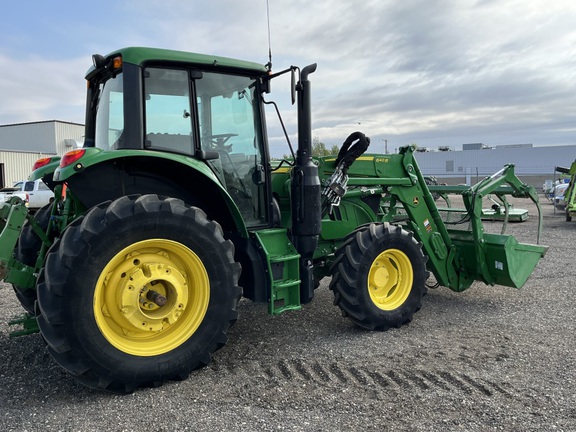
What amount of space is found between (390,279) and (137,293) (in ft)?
9.09

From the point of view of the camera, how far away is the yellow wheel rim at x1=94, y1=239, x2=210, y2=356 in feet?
11.7

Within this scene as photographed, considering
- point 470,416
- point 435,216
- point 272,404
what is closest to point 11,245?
point 272,404

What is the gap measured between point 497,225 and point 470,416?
12538mm

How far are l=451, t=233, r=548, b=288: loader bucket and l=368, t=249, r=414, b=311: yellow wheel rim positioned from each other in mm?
1190

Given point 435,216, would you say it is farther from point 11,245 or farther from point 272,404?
point 11,245

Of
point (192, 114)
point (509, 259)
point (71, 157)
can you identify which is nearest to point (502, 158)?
point (509, 259)

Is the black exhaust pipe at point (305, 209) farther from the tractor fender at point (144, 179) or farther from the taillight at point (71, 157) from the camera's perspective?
the taillight at point (71, 157)

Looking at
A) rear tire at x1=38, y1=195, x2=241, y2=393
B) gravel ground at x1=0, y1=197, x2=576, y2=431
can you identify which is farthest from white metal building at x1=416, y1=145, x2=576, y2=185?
rear tire at x1=38, y1=195, x2=241, y2=393

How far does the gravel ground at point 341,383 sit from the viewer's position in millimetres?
3189

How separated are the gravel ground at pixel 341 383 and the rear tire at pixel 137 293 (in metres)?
0.25

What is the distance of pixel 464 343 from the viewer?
4637mm

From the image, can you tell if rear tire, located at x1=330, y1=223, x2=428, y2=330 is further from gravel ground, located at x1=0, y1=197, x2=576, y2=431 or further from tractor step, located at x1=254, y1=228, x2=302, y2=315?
tractor step, located at x1=254, y1=228, x2=302, y2=315

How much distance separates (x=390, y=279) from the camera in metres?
5.30

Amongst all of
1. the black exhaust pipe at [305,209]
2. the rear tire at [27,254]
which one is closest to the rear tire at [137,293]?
the black exhaust pipe at [305,209]
